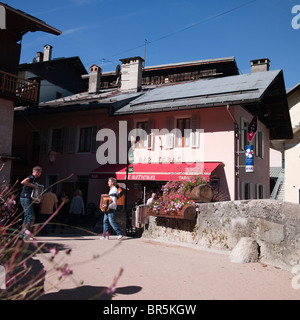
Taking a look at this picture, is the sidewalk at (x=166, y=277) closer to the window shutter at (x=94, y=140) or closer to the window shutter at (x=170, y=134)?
the window shutter at (x=170, y=134)

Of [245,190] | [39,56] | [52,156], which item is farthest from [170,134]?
[39,56]

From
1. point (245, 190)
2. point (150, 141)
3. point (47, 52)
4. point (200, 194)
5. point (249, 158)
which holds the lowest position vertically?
point (200, 194)

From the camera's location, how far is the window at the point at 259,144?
1682 cm

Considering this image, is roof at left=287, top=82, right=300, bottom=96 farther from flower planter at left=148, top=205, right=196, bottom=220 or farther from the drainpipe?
flower planter at left=148, top=205, right=196, bottom=220

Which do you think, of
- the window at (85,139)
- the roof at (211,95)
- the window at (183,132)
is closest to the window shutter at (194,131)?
the window at (183,132)

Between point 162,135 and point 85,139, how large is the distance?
461 centimetres

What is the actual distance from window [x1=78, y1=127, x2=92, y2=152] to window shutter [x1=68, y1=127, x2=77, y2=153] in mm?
265

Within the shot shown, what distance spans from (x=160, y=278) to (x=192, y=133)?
988 cm

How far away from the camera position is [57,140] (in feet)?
60.6

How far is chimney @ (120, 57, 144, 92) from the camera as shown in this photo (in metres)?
20.1

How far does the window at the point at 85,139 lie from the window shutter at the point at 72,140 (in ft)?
0.87

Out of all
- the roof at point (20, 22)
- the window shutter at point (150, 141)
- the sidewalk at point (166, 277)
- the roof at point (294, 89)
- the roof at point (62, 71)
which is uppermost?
the roof at point (62, 71)

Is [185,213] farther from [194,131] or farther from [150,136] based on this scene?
[150,136]
